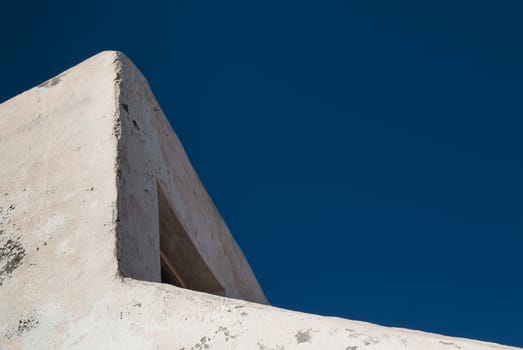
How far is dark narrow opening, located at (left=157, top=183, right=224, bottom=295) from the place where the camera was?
11.9 ft

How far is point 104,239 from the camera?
2.50 meters

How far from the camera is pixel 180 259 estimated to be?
12.6 ft

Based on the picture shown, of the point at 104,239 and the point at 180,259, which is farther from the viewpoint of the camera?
the point at 180,259

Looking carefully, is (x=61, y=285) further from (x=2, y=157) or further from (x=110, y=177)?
(x=2, y=157)

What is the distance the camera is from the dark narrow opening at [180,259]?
11.9ft

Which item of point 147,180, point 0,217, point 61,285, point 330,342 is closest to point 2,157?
point 0,217

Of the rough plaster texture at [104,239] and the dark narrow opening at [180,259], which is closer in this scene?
the rough plaster texture at [104,239]

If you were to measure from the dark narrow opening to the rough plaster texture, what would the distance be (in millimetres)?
47

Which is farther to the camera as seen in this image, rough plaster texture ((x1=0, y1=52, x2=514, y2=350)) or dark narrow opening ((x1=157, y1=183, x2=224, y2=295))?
dark narrow opening ((x1=157, y1=183, x2=224, y2=295))

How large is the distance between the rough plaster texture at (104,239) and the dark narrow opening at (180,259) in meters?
0.05

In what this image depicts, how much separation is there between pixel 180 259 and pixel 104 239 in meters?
1.36

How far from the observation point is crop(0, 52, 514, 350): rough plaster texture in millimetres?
2043

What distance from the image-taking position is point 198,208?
13.5ft

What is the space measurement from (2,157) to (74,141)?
1.36 feet
